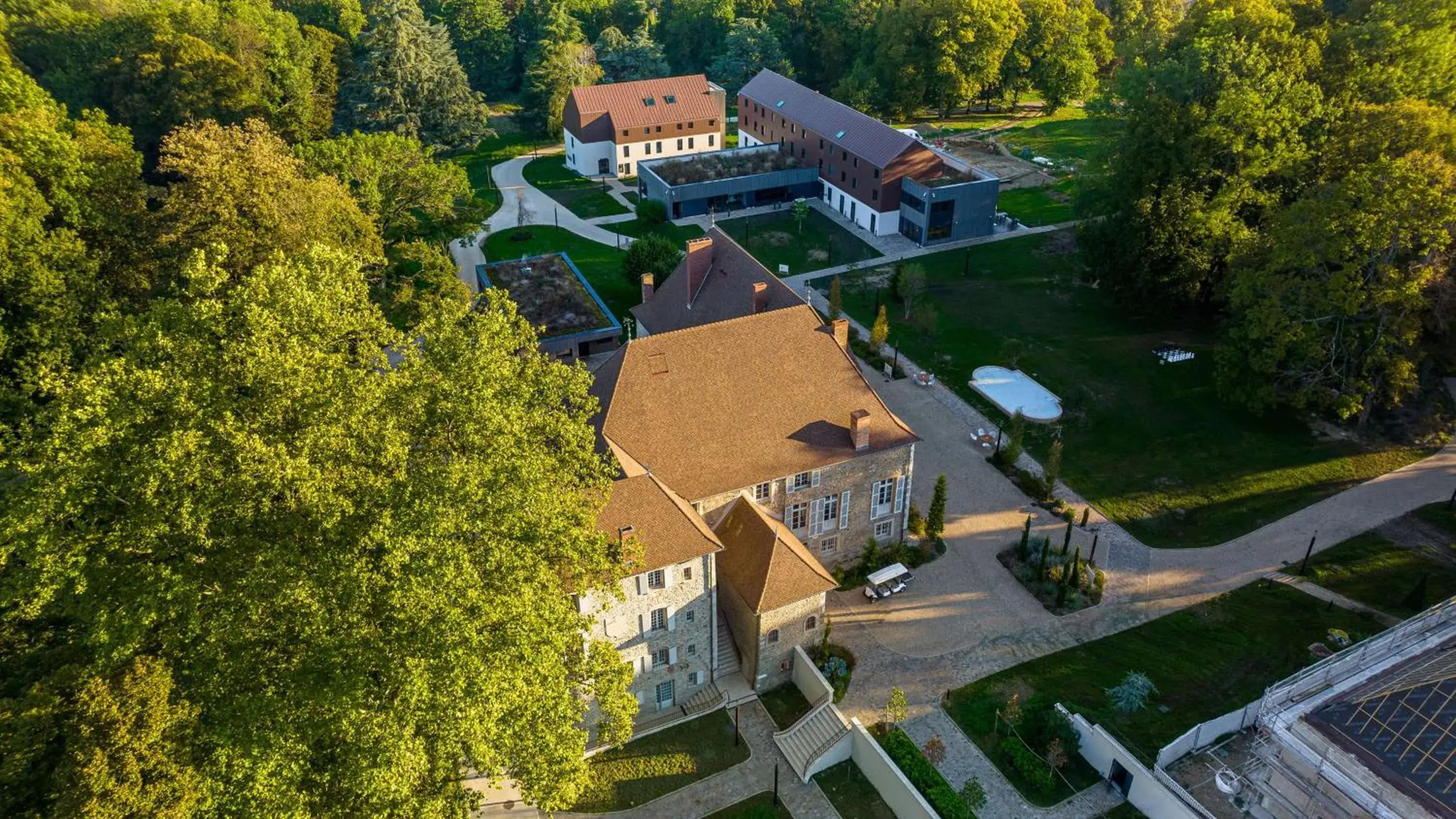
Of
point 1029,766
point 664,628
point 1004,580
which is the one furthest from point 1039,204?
point 664,628

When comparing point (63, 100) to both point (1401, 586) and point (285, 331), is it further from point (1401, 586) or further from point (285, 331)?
point (1401, 586)

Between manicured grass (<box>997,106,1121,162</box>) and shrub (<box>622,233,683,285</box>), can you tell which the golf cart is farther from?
manicured grass (<box>997,106,1121,162</box>)

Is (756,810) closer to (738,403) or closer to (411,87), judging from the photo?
(738,403)

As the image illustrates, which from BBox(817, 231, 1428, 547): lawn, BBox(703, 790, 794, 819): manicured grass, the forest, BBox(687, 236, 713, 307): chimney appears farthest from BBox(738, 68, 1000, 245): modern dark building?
BBox(703, 790, 794, 819): manicured grass

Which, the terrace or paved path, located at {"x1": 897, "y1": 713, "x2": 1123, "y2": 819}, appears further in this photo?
the terrace

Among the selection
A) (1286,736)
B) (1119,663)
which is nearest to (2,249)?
(1119,663)

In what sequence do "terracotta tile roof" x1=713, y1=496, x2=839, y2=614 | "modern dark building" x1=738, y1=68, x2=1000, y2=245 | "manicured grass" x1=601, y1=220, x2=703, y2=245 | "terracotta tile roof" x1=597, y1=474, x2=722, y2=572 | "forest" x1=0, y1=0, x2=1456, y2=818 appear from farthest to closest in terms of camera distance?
"manicured grass" x1=601, y1=220, x2=703, y2=245 → "modern dark building" x1=738, y1=68, x2=1000, y2=245 → "terracotta tile roof" x1=713, y1=496, x2=839, y2=614 → "terracotta tile roof" x1=597, y1=474, x2=722, y2=572 → "forest" x1=0, y1=0, x2=1456, y2=818
